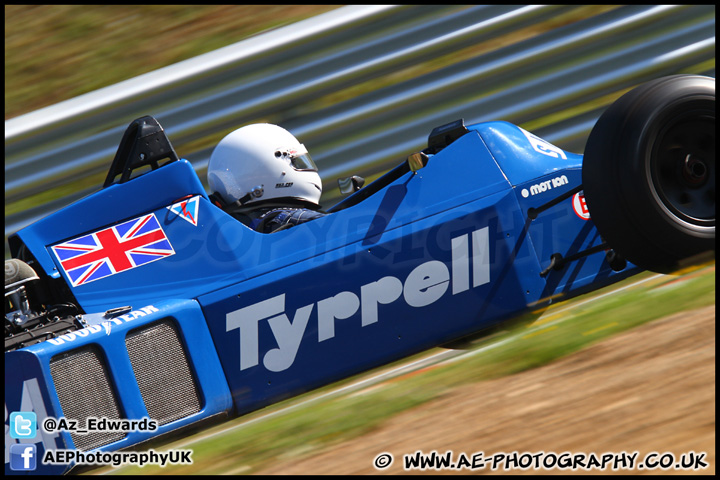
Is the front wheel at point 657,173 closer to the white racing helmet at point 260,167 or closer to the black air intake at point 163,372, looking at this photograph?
the white racing helmet at point 260,167

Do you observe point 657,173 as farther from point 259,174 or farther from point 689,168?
point 259,174

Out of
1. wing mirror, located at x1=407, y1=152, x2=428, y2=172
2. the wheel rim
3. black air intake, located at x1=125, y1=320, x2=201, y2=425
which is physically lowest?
black air intake, located at x1=125, y1=320, x2=201, y2=425

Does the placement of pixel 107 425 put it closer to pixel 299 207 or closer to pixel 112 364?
pixel 112 364

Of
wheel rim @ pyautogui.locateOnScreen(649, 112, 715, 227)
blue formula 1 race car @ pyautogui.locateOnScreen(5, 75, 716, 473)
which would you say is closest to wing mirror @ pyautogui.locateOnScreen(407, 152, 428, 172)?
blue formula 1 race car @ pyautogui.locateOnScreen(5, 75, 716, 473)

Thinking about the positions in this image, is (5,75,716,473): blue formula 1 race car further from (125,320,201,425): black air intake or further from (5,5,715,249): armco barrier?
(5,5,715,249): armco barrier

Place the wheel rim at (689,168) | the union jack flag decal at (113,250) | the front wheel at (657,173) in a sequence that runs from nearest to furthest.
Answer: the front wheel at (657,173)
the wheel rim at (689,168)
the union jack flag decal at (113,250)

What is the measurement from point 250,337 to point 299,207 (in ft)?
3.20

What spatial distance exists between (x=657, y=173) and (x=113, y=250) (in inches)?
102

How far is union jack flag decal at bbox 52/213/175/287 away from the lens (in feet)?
14.2

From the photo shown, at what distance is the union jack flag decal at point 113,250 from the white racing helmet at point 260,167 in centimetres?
61

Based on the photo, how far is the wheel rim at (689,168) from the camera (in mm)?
4105

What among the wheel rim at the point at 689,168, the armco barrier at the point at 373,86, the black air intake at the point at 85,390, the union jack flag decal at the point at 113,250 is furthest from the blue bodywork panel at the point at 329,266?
the armco barrier at the point at 373,86

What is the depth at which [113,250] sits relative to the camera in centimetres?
436

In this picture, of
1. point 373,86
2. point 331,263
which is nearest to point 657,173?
point 331,263
